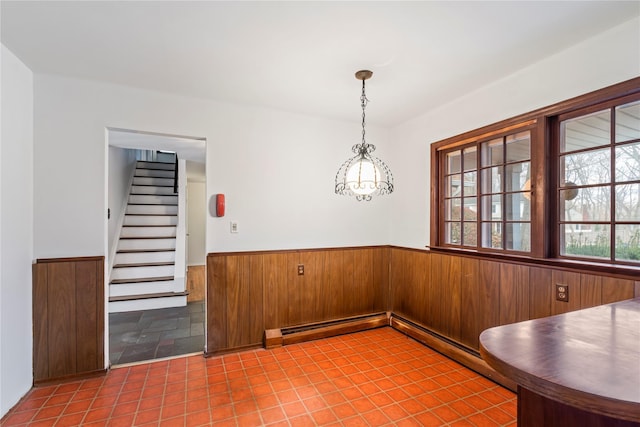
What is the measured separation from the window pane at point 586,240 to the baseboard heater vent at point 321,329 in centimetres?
209

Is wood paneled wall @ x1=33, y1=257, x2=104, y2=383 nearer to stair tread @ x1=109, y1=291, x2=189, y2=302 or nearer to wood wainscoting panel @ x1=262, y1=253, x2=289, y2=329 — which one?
wood wainscoting panel @ x1=262, y1=253, x2=289, y2=329

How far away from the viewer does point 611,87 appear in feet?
6.20

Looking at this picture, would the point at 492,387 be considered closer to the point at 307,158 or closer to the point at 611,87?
the point at 611,87

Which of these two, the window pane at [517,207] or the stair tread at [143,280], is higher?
the window pane at [517,207]

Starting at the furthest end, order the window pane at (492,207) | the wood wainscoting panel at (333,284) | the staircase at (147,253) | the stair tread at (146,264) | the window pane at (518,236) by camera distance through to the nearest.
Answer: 1. the stair tread at (146,264)
2. the staircase at (147,253)
3. the wood wainscoting panel at (333,284)
4. the window pane at (492,207)
5. the window pane at (518,236)

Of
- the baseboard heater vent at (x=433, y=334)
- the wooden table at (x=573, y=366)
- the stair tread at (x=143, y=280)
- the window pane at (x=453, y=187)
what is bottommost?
the baseboard heater vent at (x=433, y=334)

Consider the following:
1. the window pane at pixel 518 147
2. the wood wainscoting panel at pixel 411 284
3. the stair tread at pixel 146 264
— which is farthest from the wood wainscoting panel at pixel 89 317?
the window pane at pixel 518 147

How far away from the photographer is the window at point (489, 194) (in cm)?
250

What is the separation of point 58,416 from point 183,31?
2695 millimetres

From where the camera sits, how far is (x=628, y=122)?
6.24ft

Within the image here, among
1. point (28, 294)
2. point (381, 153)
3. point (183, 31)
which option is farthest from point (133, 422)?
point (381, 153)

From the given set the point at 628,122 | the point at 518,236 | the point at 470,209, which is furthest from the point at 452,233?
the point at 628,122

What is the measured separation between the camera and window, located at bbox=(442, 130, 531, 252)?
98.6 inches

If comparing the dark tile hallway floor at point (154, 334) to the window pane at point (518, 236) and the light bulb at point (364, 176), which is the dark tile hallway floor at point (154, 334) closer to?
Answer: the light bulb at point (364, 176)
